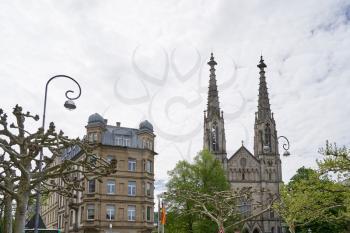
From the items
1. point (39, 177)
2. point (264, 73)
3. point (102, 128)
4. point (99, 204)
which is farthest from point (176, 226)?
point (264, 73)

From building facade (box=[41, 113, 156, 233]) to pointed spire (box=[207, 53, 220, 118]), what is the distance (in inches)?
1405

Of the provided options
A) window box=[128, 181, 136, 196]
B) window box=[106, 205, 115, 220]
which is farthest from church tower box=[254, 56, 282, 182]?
window box=[106, 205, 115, 220]

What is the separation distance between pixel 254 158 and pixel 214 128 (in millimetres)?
10948

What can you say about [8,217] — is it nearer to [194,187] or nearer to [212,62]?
[194,187]

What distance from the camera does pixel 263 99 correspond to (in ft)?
324

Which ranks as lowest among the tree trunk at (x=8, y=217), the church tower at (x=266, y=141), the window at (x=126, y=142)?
the tree trunk at (x=8, y=217)

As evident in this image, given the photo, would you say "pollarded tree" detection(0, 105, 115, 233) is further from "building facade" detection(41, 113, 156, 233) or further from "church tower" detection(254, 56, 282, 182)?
"church tower" detection(254, 56, 282, 182)

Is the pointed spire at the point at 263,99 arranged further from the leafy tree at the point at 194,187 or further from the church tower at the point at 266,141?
the leafy tree at the point at 194,187

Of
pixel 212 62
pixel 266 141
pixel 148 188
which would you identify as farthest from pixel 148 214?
pixel 212 62

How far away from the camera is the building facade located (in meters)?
52.7

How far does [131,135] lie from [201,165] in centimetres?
1068

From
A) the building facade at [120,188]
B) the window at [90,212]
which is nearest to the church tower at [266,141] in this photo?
the building facade at [120,188]

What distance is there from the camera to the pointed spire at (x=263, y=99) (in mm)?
96650

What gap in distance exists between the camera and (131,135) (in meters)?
58.4
